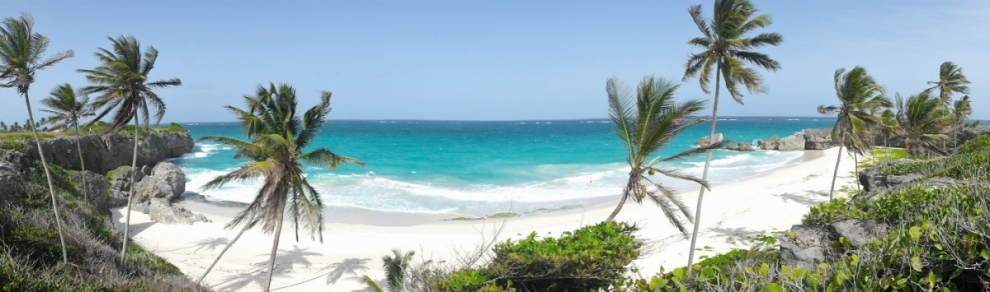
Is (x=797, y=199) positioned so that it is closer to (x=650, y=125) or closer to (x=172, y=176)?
(x=650, y=125)

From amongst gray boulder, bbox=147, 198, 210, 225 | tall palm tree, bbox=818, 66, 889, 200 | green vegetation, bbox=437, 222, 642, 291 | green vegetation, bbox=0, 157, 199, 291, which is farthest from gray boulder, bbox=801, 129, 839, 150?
green vegetation, bbox=0, 157, 199, 291

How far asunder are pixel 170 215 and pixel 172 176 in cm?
707

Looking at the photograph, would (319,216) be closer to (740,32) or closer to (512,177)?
(740,32)

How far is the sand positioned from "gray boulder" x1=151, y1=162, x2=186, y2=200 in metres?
2.06

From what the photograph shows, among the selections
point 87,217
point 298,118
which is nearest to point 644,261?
point 298,118

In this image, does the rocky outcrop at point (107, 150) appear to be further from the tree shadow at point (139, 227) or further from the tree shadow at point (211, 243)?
the tree shadow at point (211, 243)

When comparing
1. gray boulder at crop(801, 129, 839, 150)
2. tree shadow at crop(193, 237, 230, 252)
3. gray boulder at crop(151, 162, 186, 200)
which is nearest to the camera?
tree shadow at crop(193, 237, 230, 252)

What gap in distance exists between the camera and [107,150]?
31.9 meters

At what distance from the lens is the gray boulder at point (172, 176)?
81.1 feet

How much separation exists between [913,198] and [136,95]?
634 inches

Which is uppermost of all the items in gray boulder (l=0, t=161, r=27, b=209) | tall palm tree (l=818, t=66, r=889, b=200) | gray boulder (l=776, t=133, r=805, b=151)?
tall palm tree (l=818, t=66, r=889, b=200)

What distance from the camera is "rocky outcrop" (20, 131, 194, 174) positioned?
25239mm

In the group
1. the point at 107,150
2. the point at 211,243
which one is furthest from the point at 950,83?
the point at 107,150

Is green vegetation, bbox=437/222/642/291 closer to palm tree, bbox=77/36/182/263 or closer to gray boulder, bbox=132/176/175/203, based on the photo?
palm tree, bbox=77/36/182/263
